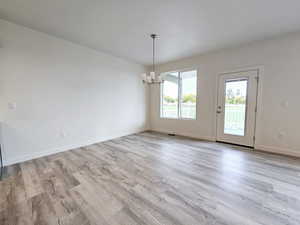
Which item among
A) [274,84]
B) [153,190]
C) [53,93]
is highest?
[274,84]

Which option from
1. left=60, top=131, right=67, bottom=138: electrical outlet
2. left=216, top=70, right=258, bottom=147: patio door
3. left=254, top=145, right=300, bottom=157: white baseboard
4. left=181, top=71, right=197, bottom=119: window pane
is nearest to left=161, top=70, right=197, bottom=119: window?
left=181, top=71, right=197, bottom=119: window pane

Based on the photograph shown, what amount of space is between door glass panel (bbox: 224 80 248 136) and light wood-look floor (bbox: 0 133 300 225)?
0.89 meters

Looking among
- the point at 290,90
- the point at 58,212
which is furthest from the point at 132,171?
the point at 290,90

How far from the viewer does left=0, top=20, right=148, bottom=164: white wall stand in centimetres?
264

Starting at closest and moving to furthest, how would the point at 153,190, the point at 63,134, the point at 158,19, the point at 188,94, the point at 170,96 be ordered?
the point at 153,190 < the point at 158,19 < the point at 63,134 < the point at 188,94 < the point at 170,96

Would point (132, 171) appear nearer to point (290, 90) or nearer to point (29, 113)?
point (29, 113)

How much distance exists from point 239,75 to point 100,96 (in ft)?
13.1

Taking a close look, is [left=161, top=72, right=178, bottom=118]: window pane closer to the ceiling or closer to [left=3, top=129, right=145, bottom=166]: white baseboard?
the ceiling

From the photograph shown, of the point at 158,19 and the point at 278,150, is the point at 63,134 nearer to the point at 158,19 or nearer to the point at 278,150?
the point at 158,19

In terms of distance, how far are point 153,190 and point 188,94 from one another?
363 cm

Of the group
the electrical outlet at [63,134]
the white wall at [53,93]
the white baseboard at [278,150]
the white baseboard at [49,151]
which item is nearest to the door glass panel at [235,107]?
the white baseboard at [278,150]

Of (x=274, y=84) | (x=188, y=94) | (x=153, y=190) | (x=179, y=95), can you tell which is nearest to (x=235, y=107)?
(x=274, y=84)

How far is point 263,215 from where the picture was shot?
148 cm

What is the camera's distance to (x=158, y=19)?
249cm
